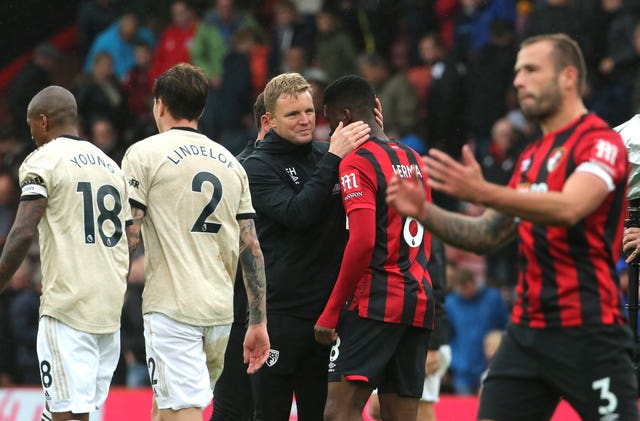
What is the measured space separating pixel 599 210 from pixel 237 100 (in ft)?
37.9

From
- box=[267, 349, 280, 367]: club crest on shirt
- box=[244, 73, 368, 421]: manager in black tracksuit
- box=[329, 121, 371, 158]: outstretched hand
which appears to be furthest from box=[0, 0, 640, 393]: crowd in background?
box=[329, 121, 371, 158]: outstretched hand

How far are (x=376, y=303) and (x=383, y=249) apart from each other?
0.30 metres

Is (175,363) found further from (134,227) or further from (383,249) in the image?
(383,249)

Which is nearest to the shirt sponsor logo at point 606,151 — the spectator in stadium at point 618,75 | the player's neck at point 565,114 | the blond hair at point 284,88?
the player's neck at point 565,114

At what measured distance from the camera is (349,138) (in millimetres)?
6648

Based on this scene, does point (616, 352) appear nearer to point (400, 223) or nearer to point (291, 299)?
point (400, 223)

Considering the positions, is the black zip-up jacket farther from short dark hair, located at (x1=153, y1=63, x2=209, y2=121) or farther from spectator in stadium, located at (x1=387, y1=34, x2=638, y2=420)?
spectator in stadium, located at (x1=387, y1=34, x2=638, y2=420)

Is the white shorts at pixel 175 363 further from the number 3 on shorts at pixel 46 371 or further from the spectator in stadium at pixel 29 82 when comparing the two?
the spectator in stadium at pixel 29 82

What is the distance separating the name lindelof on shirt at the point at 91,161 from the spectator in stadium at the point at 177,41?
10.7 m

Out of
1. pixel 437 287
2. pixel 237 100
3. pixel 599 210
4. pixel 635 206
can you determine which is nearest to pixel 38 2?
pixel 237 100

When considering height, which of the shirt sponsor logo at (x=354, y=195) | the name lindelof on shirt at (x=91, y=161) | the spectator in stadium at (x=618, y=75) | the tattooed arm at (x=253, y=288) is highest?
→ the spectator in stadium at (x=618, y=75)

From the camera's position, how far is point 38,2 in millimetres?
19656

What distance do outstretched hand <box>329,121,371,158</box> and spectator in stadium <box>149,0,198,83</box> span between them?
10.9 metres

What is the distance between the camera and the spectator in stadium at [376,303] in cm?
645
